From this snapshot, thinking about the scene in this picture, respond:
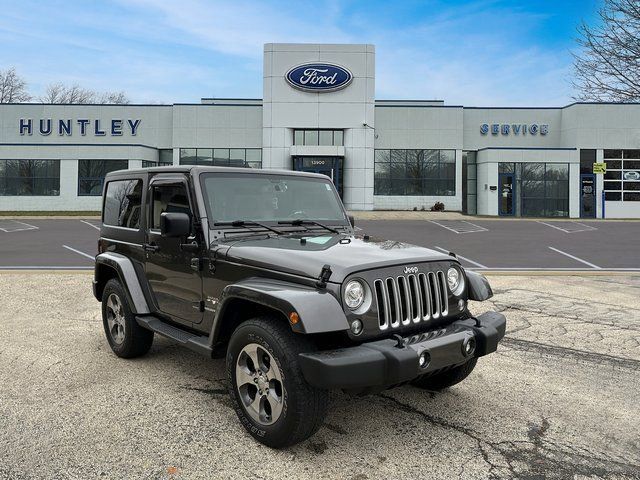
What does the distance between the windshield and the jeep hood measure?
14.8 inches

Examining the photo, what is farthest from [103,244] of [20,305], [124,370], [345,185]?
[345,185]

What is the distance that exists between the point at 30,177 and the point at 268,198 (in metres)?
36.4

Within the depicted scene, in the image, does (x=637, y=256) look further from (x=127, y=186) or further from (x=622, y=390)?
(x=127, y=186)

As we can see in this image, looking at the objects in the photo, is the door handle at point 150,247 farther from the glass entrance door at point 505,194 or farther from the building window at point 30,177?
the building window at point 30,177

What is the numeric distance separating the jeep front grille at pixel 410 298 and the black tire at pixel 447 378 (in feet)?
2.49

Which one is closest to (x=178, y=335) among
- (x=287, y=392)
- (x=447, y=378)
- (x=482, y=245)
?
(x=287, y=392)

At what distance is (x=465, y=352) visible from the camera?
3.50m

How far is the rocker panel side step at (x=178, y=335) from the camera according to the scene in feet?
12.8

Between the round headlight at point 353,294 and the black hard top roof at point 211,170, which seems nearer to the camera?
the round headlight at point 353,294

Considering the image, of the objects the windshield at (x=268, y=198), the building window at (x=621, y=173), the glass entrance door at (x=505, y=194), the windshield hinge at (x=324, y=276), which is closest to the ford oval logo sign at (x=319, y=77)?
the glass entrance door at (x=505, y=194)

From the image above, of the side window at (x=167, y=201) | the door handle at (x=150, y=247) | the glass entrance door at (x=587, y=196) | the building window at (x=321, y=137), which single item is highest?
the building window at (x=321, y=137)

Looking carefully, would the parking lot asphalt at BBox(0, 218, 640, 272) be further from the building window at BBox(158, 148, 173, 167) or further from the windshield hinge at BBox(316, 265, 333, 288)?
the building window at BBox(158, 148, 173, 167)

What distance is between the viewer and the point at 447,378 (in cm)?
433

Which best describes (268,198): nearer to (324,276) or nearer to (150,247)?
(150,247)
